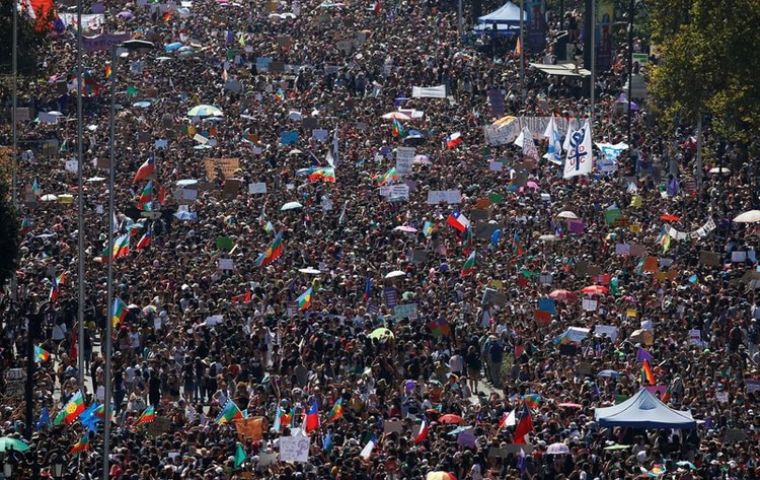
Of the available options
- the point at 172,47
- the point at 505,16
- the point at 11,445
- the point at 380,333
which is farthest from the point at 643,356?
the point at 505,16

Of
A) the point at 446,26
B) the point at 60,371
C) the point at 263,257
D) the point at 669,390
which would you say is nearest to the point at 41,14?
the point at 446,26

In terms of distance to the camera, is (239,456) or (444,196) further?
(444,196)

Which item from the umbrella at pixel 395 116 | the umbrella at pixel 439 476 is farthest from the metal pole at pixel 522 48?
the umbrella at pixel 439 476

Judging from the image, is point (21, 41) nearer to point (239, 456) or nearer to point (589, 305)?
point (589, 305)

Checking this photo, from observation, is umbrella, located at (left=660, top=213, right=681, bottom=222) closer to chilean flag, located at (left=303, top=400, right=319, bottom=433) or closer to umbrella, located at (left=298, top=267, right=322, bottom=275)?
umbrella, located at (left=298, top=267, right=322, bottom=275)

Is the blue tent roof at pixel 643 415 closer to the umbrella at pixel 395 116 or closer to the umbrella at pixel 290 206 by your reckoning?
the umbrella at pixel 290 206

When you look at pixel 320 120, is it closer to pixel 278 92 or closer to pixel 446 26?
pixel 278 92

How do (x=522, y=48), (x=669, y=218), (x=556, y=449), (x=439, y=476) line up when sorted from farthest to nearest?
1. (x=522, y=48)
2. (x=669, y=218)
3. (x=556, y=449)
4. (x=439, y=476)
